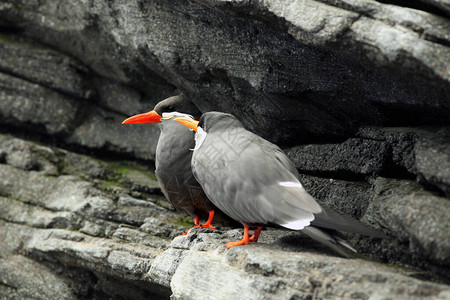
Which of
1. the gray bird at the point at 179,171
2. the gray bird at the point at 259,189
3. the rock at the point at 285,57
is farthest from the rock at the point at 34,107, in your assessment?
the gray bird at the point at 259,189

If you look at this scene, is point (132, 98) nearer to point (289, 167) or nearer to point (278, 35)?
point (278, 35)

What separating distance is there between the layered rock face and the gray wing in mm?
315

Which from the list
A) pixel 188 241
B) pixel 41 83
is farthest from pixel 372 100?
pixel 41 83

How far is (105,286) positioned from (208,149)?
7.88 ft

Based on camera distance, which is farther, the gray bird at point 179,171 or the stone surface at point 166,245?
the gray bird at point 179,171

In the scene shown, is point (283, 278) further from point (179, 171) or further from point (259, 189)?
point (179, 171)

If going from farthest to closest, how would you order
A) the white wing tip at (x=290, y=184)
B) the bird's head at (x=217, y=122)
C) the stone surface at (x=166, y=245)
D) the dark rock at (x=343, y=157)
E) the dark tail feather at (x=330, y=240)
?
the bird's head at (x=217, y=122) → the dark rock at (x=343, y=157) → the white wing tip at (x=290, y=184) → the dark tail feather at (x=330, y=240) → the stone surface at (x=166, y=245)

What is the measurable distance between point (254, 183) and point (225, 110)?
85.0 inches

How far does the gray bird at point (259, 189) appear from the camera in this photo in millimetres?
4160

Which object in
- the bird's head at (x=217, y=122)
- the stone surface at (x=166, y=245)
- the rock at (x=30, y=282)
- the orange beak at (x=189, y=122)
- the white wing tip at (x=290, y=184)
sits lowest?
the rock at (x=30, y=282)

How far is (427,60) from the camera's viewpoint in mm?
3688

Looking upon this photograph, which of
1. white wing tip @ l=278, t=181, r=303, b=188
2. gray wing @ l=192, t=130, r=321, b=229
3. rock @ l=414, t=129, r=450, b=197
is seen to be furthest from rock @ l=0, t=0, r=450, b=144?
white wing tip @ l=278, t=181, r=303, b=188

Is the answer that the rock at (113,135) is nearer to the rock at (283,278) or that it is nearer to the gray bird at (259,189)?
the gray bird at (259,189)

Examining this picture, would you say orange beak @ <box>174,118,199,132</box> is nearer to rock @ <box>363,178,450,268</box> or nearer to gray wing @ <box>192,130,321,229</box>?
gray wing @ <box>192,130,321,229</box>
